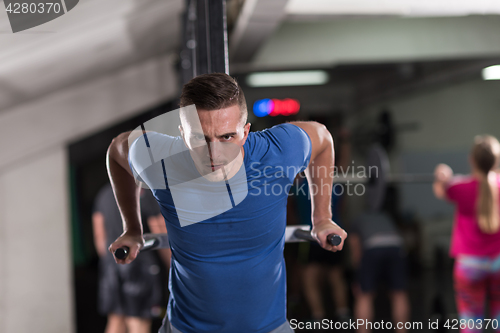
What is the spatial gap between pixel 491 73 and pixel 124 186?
2928 mm

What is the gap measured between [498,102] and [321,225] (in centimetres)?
271

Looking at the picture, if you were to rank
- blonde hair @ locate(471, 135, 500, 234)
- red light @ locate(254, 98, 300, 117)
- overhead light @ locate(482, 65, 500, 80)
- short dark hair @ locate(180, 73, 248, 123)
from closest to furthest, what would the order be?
short dark hair @ locate(180, 73, 248, 123) → blonde hair @ locate(471, 135, 500, 234) → red light @ locate(254, 98, 300, 117) → overhead light @ locate(482, 65, 500, 80)

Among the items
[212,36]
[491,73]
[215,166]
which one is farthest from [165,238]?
[491,73]

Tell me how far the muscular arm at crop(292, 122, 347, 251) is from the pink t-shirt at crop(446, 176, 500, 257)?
148 cm

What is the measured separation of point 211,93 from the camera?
27.3 inches

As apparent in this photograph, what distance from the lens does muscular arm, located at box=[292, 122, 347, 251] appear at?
857 millimetres

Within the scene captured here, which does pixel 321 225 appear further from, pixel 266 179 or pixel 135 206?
pixel 135 206

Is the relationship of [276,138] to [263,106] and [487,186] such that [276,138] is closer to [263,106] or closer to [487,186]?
[263,106]

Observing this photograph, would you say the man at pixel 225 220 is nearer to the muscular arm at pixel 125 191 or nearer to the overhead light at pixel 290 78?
the muscular arm at pixel 125 191

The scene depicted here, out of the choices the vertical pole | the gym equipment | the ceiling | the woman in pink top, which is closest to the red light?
the ceiling

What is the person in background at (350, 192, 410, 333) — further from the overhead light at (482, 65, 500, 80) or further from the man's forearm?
the man's forearm

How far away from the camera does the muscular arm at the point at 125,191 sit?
833 millimetres

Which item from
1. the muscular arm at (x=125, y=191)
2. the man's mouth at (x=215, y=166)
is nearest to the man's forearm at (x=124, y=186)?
the muscular arm at (x=125, y=191)

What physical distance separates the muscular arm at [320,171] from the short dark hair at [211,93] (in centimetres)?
20
